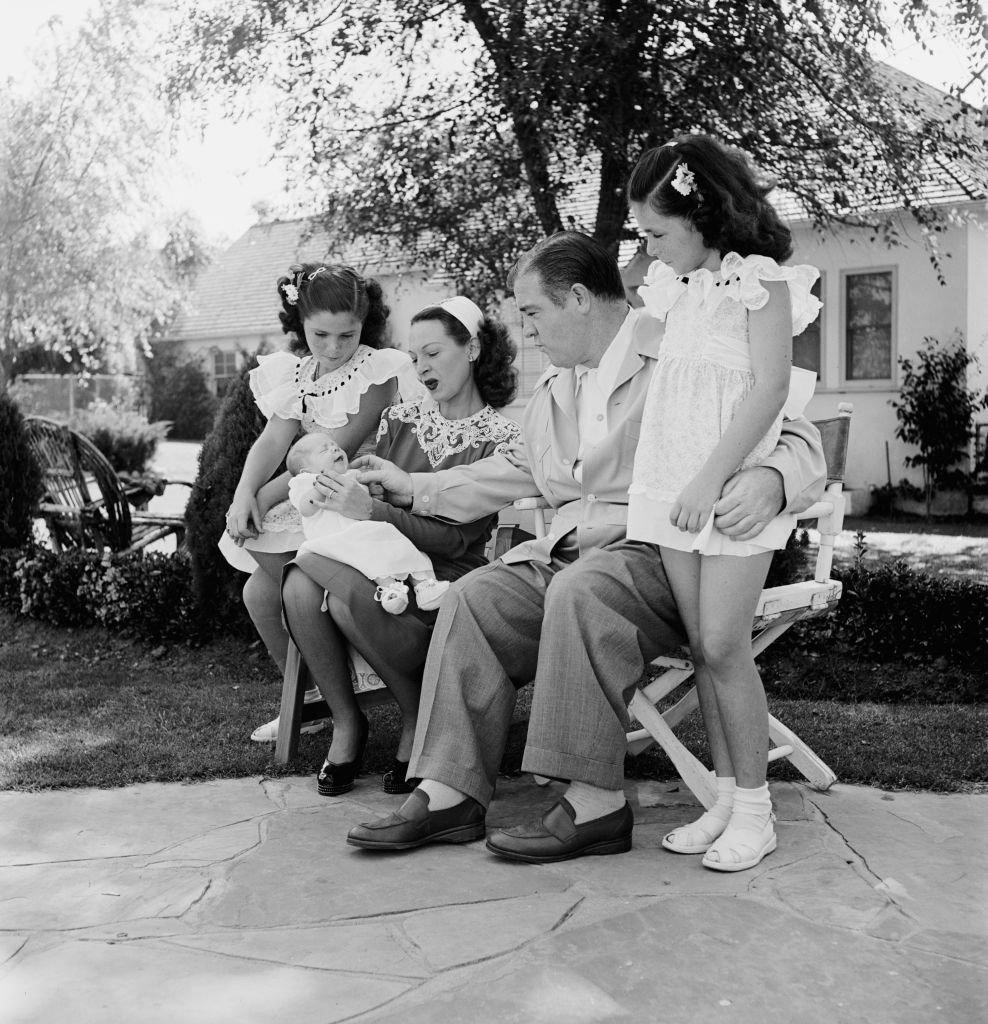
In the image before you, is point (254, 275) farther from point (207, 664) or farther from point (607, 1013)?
point (607, 1013)

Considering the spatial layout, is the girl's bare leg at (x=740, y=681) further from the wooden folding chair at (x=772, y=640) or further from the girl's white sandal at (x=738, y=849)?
the wooden folding chair at (x=772, y=640)

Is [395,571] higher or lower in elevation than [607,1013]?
higher

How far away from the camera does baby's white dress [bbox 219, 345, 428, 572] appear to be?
4105 millimetres

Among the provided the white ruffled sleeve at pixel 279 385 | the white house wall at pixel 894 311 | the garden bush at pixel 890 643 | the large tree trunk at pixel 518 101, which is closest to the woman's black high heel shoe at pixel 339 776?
the white ruffled sleeve at pixel 279 385

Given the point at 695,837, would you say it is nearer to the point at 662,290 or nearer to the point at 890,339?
the point at 662,290

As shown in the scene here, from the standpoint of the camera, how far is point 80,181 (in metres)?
19.7

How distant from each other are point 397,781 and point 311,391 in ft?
4.53

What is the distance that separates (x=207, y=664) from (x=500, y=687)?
296cm

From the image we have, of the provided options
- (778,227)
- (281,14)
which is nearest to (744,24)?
(281,14)

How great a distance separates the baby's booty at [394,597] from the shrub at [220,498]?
2.46 m

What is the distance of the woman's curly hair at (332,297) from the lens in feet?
13.1

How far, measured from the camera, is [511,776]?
381cm

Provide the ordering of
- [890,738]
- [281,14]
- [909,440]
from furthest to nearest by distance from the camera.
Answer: [909,440] → [281,14] → [890,738]

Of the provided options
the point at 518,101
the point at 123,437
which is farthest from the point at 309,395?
the point at 123,437
